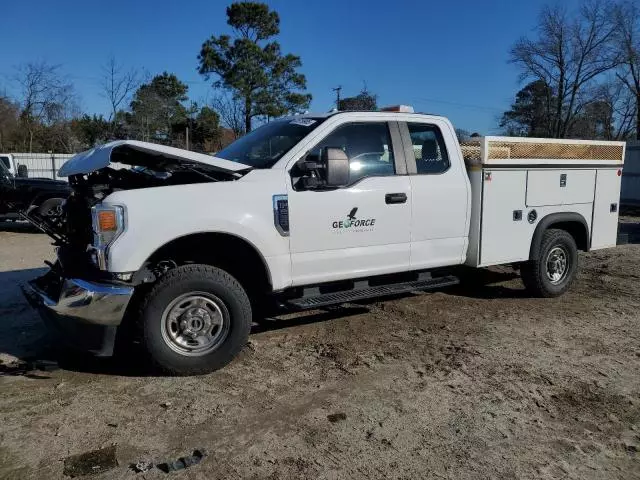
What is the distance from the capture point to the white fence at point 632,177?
1959 cm

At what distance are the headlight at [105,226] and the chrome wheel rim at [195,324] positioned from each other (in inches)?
24.4

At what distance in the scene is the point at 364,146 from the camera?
17.0 feet

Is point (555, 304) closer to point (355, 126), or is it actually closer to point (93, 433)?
point (355, 126)

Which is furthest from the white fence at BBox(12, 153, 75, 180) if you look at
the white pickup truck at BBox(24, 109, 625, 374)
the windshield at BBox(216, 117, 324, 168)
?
the white pickup truck at BBox(24, 109, 625, 374)

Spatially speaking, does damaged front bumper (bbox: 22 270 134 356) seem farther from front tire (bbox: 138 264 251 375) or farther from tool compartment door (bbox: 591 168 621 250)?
tool compartment door (bbox: 591 168 621 250)

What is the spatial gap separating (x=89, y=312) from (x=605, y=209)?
6.02m

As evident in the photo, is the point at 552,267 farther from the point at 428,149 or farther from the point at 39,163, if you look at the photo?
the point at 39,163

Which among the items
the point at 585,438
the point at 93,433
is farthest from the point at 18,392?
the point at 585,438

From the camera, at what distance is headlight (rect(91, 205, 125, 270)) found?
396 cm

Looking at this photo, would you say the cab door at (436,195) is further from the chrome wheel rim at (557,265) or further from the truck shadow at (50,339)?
the chrome wheel rim at (557,265)

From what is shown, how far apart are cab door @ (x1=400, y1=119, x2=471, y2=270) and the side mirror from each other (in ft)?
3.06

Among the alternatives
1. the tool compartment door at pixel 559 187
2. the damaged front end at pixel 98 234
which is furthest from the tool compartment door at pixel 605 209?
the damaged front end at pixel 98 234

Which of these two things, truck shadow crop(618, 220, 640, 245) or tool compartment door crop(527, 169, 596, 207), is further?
truck shadow crop(618, 220, 640, 245)

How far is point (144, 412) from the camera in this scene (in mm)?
3762
